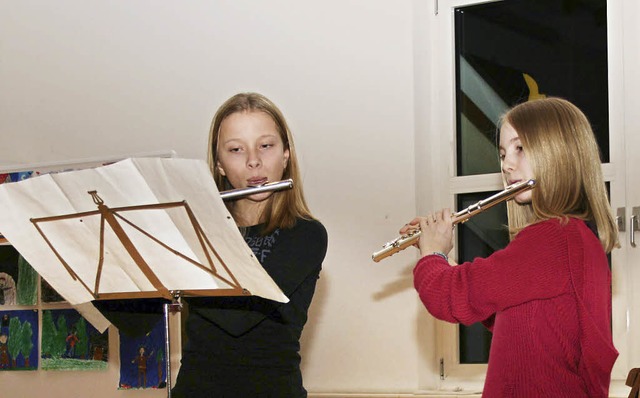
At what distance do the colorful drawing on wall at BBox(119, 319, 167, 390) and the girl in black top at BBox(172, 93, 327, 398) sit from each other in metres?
0.93

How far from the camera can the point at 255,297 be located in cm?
188

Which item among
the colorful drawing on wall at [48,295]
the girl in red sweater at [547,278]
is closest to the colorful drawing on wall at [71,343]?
the colorful drawing on wall at [48,295]

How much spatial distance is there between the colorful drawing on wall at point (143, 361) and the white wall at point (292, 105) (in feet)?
A: 0.13

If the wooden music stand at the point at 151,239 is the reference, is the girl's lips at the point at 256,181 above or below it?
above

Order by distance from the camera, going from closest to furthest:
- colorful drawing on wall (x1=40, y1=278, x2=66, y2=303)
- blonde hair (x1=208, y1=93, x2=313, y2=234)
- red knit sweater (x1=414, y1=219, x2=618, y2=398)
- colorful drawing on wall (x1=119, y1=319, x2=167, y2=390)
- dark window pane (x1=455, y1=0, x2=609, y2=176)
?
red knit sweater (x1=414, y1=219, x2=618, y2=398) < blonde hair (x1=208, y1=93, x2=313, y2=234) < dark window pane (x1=455, y1=0, x2=609, y2=176) < colorful drawing on wall (x1=119, y1=319, x2=167, y2=390) < colorful drawing on wall (x1=40, y1=278, x2=66, y2=303)

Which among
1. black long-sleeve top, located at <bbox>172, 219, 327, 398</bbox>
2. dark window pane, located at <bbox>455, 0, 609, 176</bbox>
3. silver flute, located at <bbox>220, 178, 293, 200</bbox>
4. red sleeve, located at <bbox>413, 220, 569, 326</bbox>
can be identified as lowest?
black long-sleeve top, located at <bbox>172, 219, 327, 398</bbox>

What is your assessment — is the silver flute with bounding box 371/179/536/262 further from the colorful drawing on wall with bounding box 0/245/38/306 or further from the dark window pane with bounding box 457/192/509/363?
the colorful drawing on wall with bounding box 0/245/38/306

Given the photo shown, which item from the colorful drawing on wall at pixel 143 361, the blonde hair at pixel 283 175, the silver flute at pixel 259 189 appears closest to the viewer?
the silver flute at pixel 259 189

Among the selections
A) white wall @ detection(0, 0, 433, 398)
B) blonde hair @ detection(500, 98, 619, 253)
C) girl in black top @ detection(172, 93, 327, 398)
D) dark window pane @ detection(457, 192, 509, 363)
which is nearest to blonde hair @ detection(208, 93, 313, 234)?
girl in black top @ detection(172, 93, 327, 398)

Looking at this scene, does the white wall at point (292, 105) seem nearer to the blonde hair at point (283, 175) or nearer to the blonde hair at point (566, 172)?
the blonde hair at point (283, 175)

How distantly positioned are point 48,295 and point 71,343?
0.59 ft

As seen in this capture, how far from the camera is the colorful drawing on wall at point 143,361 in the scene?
2844 mm

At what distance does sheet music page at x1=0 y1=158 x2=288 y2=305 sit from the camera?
4.75 ft

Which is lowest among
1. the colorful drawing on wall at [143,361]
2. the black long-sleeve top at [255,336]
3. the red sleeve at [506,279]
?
the colorful drawing on wall at [143,361]
